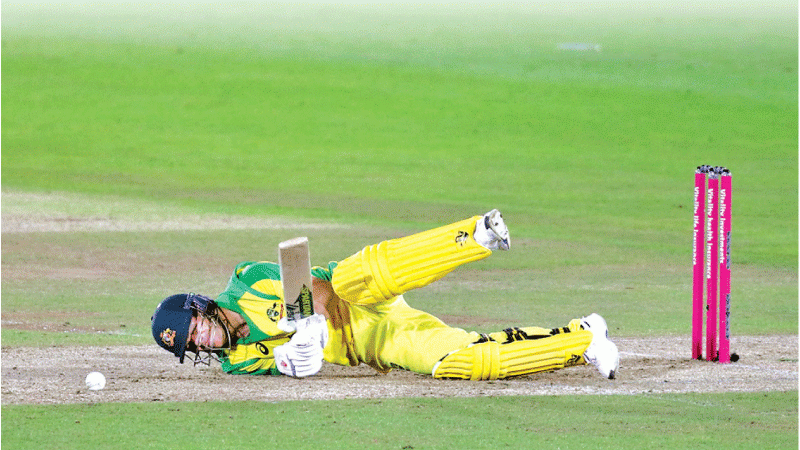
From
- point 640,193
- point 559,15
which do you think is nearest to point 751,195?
point 640,193

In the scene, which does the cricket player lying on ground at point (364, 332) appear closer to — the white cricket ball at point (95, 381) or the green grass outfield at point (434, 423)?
the green grass outfield at point (434, 423)

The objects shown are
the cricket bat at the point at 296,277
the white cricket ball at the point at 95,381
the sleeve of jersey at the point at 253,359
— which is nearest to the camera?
the cricket bat at the point at 296,277

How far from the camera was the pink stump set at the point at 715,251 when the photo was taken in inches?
345

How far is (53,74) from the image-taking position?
34000mm

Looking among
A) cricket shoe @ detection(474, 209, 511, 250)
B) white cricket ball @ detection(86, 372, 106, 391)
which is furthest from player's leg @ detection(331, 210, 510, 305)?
white cricket ball @ detection(86, 372, 106, 391)

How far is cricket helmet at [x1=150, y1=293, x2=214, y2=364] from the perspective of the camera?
8016 millimetres

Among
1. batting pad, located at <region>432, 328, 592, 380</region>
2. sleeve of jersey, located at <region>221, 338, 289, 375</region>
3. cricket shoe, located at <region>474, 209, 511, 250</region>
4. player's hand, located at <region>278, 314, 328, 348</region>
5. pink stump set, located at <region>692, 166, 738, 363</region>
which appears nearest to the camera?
cricket shoe, located at <region>474, 209, 511, 250</region>

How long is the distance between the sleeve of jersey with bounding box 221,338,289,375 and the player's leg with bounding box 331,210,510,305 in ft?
2.14

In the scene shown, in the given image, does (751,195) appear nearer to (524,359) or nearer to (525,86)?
(525,86)

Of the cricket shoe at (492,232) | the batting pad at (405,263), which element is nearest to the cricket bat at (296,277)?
the batting pad at (405,263)

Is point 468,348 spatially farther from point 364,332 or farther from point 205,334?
point 205,334

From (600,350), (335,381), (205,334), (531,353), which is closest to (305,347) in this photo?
(205,334)

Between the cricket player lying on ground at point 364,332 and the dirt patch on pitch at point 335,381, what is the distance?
0.13 metres

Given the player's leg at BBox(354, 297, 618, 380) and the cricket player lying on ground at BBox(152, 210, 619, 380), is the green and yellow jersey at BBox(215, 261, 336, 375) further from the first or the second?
the player's leg at BBox(354, 297, 618, 380)
